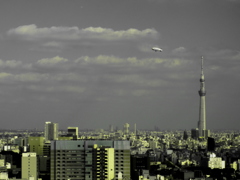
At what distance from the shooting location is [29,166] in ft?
131

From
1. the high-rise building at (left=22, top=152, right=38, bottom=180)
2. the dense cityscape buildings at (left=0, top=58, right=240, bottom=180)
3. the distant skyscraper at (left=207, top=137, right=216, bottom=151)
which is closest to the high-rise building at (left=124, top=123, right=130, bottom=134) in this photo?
the distant skyscraper at (left=207, top=137, right=216, bottom=151)

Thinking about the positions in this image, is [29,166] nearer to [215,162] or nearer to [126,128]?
[215,162]

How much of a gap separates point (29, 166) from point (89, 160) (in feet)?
25.1

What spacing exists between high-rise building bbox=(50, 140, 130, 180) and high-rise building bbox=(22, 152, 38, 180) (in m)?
2.22

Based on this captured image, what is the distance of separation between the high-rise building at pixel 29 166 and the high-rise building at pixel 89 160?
7.28 ft

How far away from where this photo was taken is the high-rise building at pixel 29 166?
37.7 m

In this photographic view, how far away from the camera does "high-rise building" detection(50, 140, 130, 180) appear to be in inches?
1273

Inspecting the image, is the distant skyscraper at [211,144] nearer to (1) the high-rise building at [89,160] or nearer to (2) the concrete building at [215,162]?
(2) the concrete building at [215,162]

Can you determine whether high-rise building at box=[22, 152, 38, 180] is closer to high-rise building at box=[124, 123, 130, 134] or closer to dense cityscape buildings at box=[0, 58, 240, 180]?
dense cityscape buildings at box=[0, 58, 240, 180]

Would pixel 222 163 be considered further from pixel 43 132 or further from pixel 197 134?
pixel 197 134

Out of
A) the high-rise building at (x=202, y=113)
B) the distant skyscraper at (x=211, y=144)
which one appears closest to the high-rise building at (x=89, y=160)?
the distant skyscraper at (x=211, y=144)

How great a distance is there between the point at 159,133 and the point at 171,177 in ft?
211

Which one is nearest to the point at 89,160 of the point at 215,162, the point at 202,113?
the point at 215,162

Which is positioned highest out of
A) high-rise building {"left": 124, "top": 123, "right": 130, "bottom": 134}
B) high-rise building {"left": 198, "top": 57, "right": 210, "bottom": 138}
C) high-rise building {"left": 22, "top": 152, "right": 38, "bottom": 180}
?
high-rise building {"left": 198, "top": 57, "right": 210, "bottom": 138}
